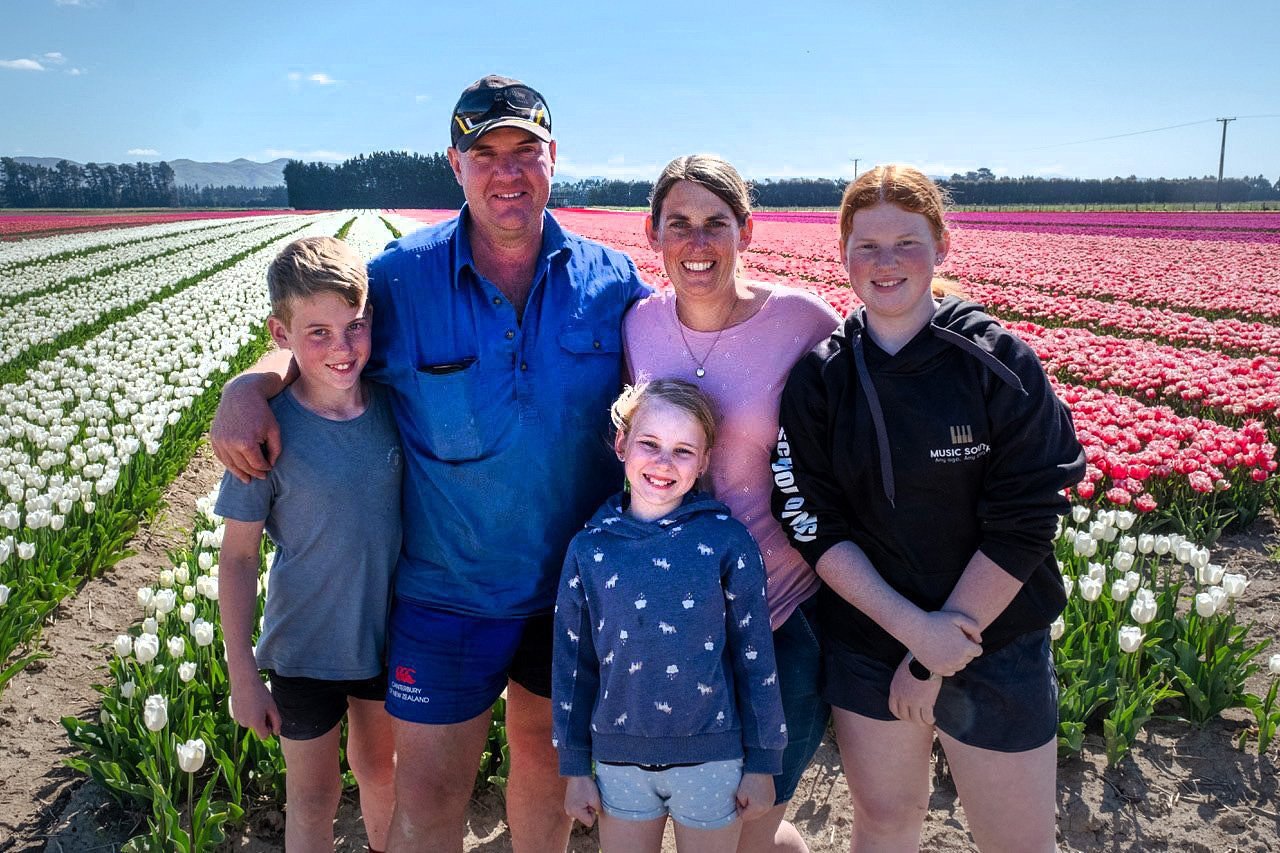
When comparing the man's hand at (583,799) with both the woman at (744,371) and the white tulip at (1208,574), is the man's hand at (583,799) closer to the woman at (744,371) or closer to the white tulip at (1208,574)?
the woman at (744,371)

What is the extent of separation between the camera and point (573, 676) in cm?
216

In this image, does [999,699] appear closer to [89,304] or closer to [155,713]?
[155,713]

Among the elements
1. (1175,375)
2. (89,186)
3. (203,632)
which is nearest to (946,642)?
(203,632)

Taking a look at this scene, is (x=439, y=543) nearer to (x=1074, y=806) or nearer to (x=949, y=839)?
(x=949, y=839)

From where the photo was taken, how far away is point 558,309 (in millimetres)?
2502

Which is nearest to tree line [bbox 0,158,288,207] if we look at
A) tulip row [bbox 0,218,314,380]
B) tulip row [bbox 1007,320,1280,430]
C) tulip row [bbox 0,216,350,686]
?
tulip row [bbox 0,218,314,380]

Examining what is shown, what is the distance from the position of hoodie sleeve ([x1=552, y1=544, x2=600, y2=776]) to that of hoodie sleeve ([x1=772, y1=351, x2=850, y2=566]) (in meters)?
0.54

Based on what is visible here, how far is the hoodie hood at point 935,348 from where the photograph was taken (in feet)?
6.71

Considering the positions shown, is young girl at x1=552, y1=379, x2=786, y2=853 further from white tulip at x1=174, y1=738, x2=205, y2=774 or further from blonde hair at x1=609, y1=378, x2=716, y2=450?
A: white tulip at x1=174, y1=738, x2=205, y2=774

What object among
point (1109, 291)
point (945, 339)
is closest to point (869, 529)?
point (945, 339)

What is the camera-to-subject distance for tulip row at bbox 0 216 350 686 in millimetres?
4387

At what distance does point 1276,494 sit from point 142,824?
21.6 ft

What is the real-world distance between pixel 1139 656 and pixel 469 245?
3047 millimetres

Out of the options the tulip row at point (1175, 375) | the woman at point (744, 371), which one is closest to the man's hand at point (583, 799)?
the woman at point (744, 371)
